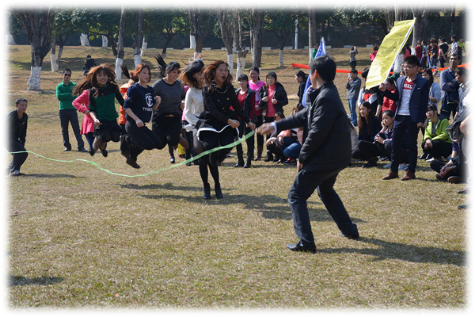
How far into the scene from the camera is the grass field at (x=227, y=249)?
443cm

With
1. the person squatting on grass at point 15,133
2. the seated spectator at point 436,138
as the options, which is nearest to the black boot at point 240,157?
the seated spectator at point 436,138

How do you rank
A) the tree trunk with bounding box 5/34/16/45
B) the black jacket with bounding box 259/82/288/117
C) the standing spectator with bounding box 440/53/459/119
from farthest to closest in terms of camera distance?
the tree trunk with bounding box 5/34/16/45 → the black jacket with bounding box 259/82/288/117 → the standing spectator with bounding box 440/53/459/119

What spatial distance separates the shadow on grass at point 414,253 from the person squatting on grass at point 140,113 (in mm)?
3994

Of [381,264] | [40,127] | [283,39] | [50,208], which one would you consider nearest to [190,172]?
[50,208]

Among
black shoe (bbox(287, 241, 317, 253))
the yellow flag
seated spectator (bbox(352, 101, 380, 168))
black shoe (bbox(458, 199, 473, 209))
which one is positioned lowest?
black shoe (bbox(287, 241, 317, 253))

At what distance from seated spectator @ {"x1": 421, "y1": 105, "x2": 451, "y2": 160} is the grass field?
1.43 ft

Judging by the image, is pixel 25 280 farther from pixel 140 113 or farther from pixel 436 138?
pixel 436 138

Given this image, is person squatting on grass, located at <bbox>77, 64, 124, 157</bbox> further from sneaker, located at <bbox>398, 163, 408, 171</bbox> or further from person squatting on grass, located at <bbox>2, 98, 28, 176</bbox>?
sneaker, located at <bbox>398, 163, 408, 171</bbox>

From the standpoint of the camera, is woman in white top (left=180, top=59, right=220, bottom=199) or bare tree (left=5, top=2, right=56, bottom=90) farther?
bare tree (left=5, top=2, right=56, bottom=90)

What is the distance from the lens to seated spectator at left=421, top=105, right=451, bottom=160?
32.1 feet

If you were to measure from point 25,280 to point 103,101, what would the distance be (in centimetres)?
470

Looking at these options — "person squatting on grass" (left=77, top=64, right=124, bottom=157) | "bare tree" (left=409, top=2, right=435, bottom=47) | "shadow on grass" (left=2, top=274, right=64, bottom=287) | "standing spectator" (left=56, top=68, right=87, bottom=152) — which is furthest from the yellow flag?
"bare tree" (left=409, top=2, right=435, bottom=47)

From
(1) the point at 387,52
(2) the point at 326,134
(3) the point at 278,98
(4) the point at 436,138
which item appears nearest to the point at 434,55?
(3) the point at 278,98

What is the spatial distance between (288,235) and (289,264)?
102 centimetres
